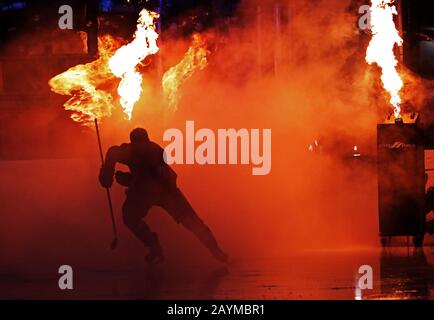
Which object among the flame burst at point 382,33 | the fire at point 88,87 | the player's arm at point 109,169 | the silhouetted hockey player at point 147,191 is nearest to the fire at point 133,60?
the fire at point 88,87

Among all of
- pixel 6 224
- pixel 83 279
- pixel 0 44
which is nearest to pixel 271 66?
pixel 0 44

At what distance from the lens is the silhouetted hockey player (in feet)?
40.7

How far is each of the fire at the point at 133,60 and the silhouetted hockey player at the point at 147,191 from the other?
82.5 inches

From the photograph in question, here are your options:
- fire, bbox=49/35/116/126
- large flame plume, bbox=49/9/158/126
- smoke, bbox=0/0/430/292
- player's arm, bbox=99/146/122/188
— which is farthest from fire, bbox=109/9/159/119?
player's arm, bbox=99/146/122/188

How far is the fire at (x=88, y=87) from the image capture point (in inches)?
595

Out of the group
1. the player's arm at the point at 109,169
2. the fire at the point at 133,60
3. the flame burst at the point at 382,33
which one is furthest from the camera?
the flame burst at the point at 382,33

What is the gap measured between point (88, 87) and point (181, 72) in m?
1.74

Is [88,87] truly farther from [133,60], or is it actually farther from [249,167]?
[249,167]

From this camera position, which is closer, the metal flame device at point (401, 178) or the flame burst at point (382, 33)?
the metal flame device at point (401, 178)

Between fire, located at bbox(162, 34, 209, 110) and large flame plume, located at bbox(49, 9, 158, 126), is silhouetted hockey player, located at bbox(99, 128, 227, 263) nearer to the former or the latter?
large flame plume, located at bbox(49, 9, 158, 126)

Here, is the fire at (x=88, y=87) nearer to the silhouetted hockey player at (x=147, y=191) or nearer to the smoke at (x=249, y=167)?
the smoke at (x=249, y=167)

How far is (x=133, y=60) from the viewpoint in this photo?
14.6 m

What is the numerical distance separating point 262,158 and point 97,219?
328 cm

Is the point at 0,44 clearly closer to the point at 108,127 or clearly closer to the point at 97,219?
the point at 108,127
